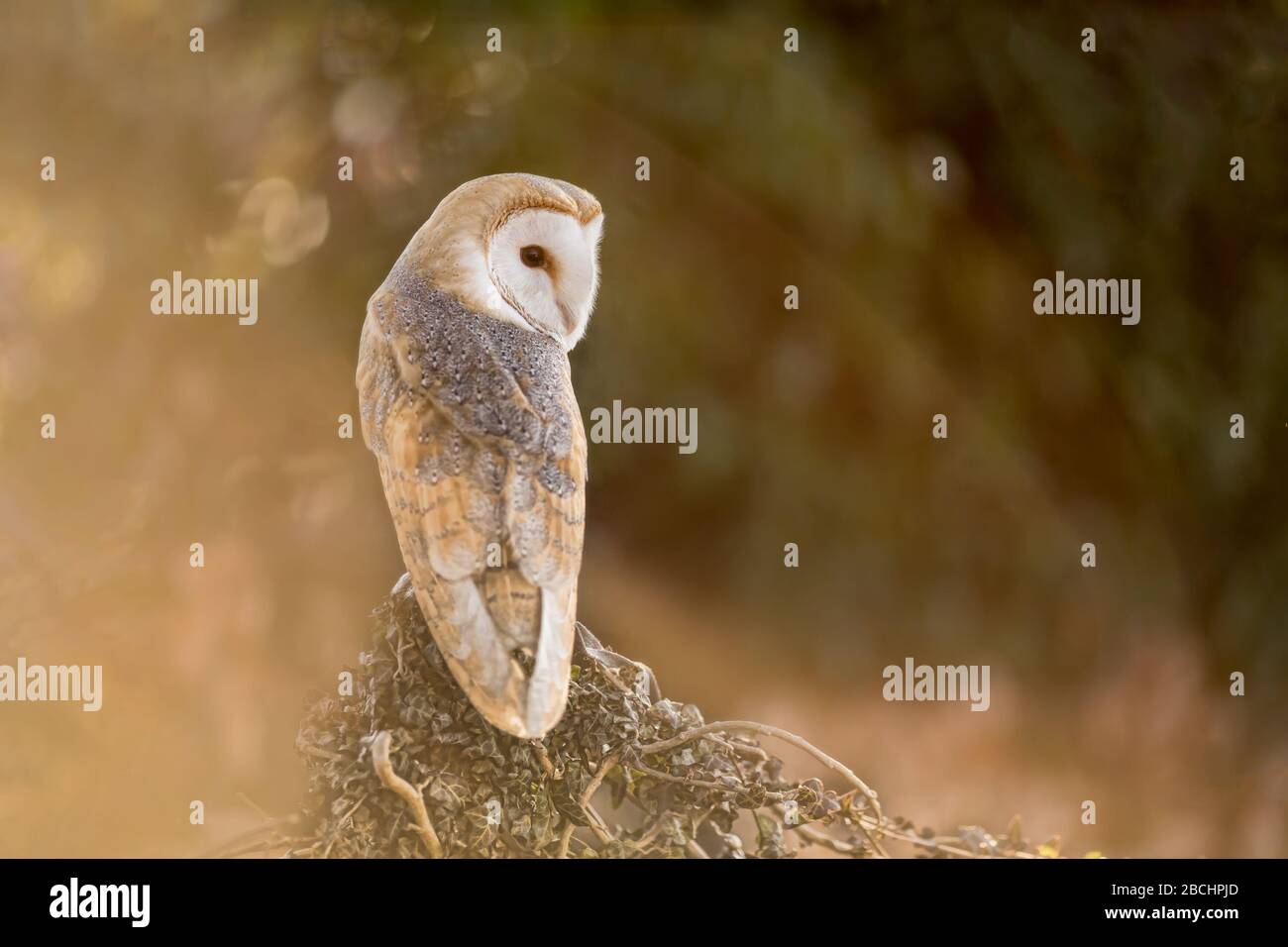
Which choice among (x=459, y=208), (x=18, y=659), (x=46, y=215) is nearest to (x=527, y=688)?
(x=459, y=208)

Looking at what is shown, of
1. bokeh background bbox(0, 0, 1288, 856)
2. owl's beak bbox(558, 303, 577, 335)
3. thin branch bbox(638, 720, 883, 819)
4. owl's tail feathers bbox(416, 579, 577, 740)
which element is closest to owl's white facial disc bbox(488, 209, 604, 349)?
owl's beak bbox(558, 303, 577, 335)

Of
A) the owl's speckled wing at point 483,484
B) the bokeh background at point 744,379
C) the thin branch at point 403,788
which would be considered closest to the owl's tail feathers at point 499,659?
the owl's speckled wing at point 483,484

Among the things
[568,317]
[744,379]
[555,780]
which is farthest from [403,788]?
[744,379]

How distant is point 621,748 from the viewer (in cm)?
119

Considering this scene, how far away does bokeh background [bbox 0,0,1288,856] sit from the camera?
4.60 feet

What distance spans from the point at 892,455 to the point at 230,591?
3.38 feet

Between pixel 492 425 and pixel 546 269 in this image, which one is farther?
pixel 546 269

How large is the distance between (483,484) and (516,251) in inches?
12.8

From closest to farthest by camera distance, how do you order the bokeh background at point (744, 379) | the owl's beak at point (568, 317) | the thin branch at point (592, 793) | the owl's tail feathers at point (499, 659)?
the owl's tail feathers at point (499, 659) < the thin branch at point (592, 793) < the owl's beak at point (568, 317) < the bokeh background at point (744, 379)

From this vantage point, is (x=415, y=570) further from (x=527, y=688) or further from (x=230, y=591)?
(x=230, y=591)

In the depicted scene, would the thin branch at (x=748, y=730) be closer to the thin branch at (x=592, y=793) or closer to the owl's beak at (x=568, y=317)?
the thin branch at (x=592, y=793)

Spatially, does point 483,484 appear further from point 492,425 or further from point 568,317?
point 568,317

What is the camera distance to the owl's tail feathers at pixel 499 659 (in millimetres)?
1042

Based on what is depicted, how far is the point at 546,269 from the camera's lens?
1.25 m
